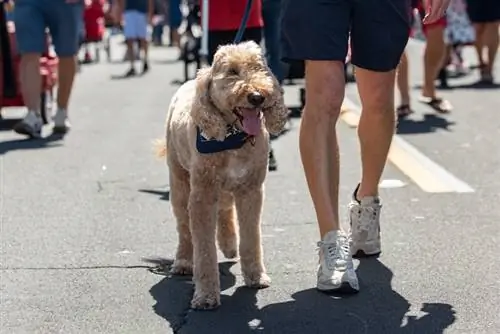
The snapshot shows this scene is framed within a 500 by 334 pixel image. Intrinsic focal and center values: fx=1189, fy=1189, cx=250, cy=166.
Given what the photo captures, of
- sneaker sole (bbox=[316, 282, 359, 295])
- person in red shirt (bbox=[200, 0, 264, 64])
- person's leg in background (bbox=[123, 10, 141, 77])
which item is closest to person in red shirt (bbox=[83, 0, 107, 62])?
person's leg in background (bbox=[123, 10, 141, 77])

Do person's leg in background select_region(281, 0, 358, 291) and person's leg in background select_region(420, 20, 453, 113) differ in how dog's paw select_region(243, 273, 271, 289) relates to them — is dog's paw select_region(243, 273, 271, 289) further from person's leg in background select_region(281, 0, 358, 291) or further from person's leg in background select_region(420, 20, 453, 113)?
person's leg in background select_region(420, 20, 453, 113)

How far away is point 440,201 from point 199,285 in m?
2.53

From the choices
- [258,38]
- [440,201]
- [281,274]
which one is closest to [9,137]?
[258,38]

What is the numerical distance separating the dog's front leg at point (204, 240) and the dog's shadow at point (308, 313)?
88mm

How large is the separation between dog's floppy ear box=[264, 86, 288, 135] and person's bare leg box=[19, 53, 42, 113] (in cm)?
573

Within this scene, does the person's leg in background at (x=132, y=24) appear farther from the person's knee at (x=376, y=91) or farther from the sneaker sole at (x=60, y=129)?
the person's knee at (x=376, y=91)

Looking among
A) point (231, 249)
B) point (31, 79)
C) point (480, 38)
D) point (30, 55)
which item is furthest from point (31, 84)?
point (480, 38)

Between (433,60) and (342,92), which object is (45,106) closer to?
(433,60)

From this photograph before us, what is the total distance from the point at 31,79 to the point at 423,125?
349cm

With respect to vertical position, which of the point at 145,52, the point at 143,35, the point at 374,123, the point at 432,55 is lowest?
the point at 145,52

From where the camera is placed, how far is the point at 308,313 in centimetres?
472

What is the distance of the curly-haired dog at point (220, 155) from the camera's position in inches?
182

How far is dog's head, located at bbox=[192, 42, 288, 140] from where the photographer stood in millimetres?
4566

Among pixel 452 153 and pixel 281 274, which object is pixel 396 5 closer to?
pixel 281 274
